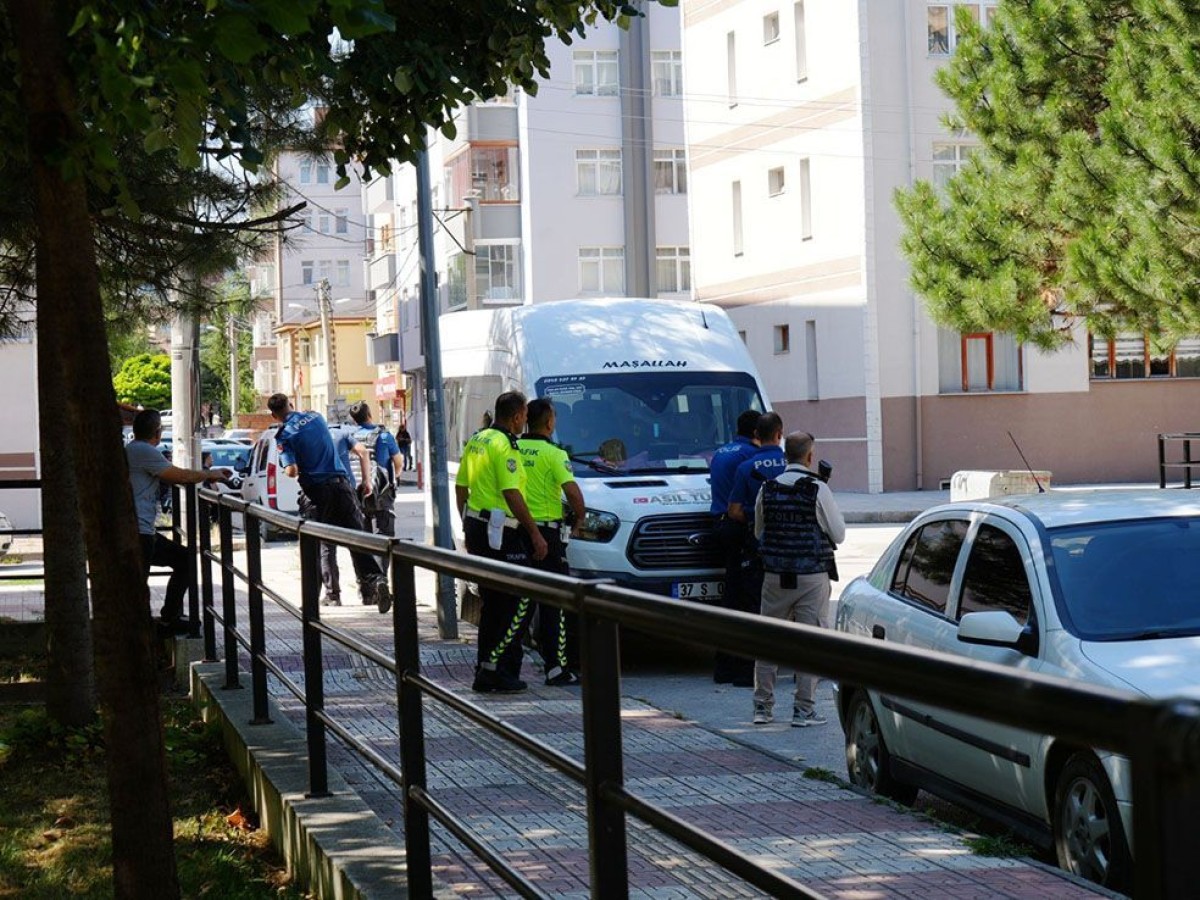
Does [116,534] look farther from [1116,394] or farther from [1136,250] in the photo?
[1116,394]

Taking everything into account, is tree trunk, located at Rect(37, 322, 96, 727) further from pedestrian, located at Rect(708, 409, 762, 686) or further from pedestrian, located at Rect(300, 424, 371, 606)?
pedestrian, located at Rect(708, 409, 762, 686)

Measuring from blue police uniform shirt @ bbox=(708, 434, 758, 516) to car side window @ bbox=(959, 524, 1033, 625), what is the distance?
4.88 m

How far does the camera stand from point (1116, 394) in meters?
38.8

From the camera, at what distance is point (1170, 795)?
61.2 inches

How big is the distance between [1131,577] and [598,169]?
48827mm

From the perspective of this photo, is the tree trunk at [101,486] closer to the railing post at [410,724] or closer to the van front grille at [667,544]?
the railing post at [410,724]

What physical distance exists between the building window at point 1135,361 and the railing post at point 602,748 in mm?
37031

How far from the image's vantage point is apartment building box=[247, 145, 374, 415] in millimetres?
105000

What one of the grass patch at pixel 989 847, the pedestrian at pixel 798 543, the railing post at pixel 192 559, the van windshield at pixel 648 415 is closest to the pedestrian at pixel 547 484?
the pedestrian at pixel 798 543

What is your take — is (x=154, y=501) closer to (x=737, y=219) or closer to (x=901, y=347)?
(x=901, y=347)

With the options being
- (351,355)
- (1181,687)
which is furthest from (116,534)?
(351,355)

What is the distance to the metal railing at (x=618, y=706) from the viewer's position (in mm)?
1562

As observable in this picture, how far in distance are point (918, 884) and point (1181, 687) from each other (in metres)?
3.86

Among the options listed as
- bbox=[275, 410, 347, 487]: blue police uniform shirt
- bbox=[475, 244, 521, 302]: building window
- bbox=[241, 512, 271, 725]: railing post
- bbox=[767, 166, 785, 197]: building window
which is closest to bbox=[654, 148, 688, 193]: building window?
bbox=[475, 244, 521, 302]: building window
